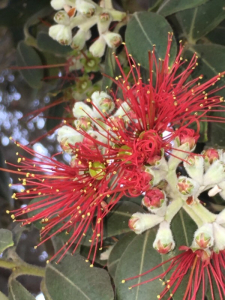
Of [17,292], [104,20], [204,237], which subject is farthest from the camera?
[104,20]

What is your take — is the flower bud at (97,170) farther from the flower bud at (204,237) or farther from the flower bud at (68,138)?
the flower bud at (204,237)

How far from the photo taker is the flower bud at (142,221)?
0.78 m

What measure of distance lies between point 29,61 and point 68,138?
0.64 m

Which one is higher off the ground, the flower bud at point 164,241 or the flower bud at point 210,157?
the flower bud at point 210,157

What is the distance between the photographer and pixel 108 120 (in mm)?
881

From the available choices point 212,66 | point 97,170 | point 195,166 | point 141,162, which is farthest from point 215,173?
point 212,66

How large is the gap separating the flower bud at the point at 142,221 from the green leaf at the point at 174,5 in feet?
1.59

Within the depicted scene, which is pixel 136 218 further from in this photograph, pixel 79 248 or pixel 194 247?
pixel 79 248

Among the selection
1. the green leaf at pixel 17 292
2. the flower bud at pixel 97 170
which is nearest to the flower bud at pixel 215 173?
the flower bud at pixel 97 170

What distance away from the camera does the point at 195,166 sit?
2.48 ft

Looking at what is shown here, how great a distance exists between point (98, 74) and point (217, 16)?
0.49 metres

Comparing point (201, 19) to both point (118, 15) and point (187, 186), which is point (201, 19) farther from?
point (187, 186)

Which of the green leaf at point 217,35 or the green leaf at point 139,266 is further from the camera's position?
the green leaf at point 217,35

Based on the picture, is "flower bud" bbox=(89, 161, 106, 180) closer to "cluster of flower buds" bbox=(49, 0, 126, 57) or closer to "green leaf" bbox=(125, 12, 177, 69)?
"green leaf" bbox=(125, 12, 177, 69)
